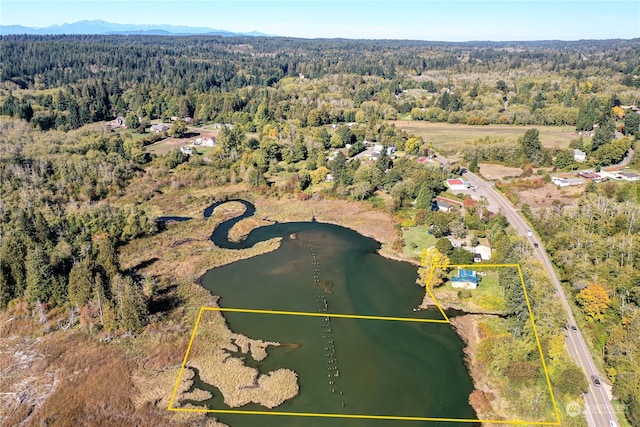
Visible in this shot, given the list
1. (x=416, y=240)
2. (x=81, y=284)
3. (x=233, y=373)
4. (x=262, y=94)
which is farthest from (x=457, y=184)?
(x=262, y=94)

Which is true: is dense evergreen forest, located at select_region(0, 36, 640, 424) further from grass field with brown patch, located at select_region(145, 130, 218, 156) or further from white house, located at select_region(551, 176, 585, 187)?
white house, located at select_region(551, 176, 585, 187)

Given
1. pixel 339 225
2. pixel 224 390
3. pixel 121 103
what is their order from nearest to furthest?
pixel 224 390
pixel 339 225
pixel 121 103

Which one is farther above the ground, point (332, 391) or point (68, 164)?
point (68, 164)

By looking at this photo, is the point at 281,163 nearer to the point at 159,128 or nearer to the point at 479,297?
the point at 159,128

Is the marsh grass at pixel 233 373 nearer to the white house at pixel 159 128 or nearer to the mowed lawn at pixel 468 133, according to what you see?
the mowed lawn at pixel 468 133

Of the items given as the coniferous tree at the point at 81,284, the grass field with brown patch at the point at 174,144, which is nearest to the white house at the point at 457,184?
the coniferous tree at the point at 81,284

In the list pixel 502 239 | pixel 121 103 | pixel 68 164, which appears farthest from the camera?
pixel 121 103

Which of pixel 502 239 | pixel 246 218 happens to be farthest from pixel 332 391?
pixel 246 218

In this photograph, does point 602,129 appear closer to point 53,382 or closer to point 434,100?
point 434,100
